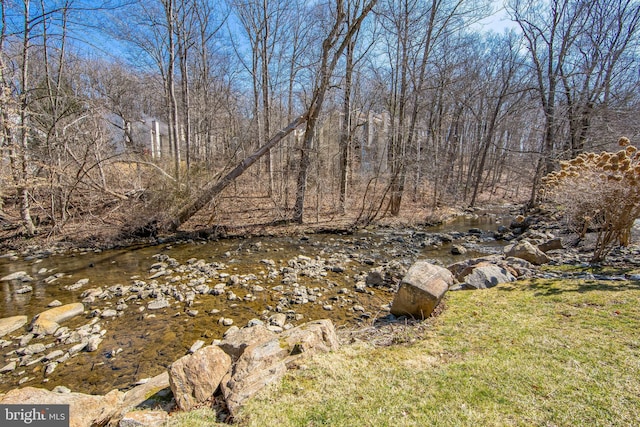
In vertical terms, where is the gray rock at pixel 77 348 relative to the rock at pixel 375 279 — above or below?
below

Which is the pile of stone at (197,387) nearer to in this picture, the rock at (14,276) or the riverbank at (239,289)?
the riverbank at (239,289)

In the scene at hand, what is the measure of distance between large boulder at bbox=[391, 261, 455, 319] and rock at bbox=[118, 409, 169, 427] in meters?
2.78

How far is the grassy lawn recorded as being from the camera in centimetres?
183

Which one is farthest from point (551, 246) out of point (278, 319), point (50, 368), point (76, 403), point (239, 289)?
point (50, 368)

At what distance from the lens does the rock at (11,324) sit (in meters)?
4.16

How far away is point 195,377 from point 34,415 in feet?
3.94

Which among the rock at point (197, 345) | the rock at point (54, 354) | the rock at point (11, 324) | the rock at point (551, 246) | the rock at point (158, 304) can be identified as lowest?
the rock at point (54, 354)

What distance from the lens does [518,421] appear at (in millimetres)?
1769

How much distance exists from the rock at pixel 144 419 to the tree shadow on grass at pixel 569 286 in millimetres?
4388

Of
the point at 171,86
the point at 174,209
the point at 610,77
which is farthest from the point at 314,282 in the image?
the point at 610,77

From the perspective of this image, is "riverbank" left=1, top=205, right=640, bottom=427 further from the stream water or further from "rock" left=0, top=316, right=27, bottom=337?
"rock" left=0, top=316, right=27, bottom=337

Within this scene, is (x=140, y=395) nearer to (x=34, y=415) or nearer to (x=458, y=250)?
(x=34, y=415)

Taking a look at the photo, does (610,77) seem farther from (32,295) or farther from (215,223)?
(32,295)

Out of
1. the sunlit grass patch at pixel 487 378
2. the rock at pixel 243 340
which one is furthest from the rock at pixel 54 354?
the sunlit grass patch at pixel 487 378
